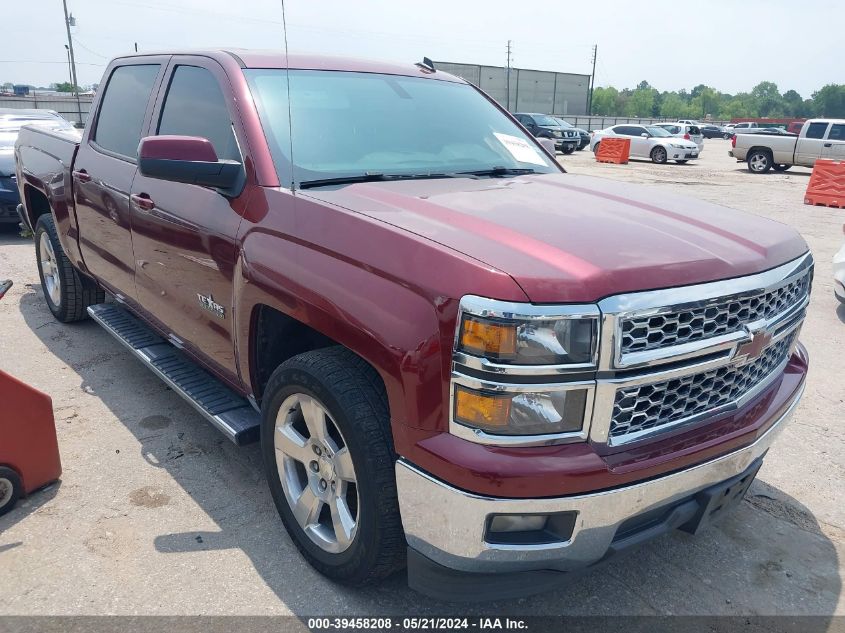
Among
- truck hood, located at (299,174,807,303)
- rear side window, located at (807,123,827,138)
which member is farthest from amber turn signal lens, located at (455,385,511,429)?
rear side window, located at (807,123,827,138)

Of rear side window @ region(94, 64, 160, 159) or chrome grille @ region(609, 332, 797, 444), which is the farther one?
rear side window @ region(94, 64, 160, 159)

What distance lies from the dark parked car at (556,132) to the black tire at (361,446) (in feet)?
95.1

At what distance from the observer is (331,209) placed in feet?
8.06

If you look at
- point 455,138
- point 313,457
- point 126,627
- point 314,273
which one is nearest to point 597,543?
point 313,457

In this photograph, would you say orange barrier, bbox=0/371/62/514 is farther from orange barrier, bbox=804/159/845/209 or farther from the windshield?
orange barrier, bbox=804/159/845/209

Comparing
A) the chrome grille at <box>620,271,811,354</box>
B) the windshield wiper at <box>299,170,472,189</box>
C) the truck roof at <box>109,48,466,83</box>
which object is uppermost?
the truck roof at <box>109,48,466,83</box>

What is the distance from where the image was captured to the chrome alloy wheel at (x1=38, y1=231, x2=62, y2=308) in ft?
17.8

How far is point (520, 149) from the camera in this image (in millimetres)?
3781

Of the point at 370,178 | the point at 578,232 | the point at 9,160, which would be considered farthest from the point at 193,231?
the point at 9,160

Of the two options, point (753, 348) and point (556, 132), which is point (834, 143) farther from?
point (753, 348)

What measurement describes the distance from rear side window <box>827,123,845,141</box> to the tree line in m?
123

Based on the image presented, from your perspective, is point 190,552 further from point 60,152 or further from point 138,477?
point 60,152

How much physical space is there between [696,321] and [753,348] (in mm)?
333

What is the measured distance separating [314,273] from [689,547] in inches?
76.9
